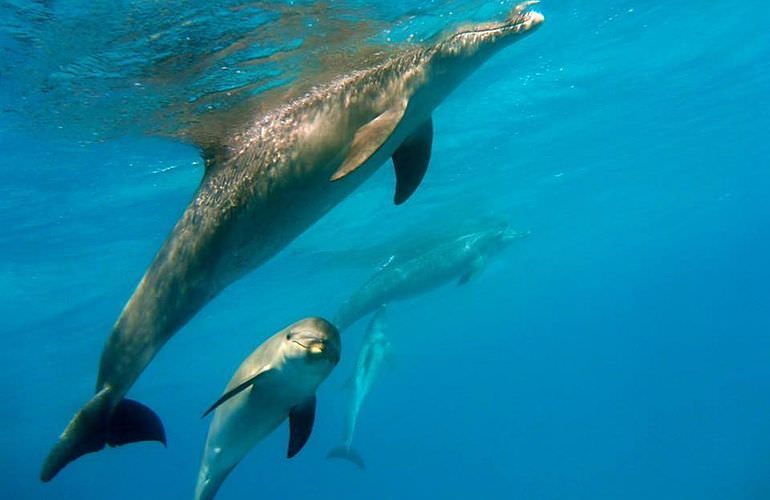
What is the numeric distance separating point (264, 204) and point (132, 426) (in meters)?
2.41

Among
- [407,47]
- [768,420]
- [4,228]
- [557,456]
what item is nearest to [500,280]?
[557,456]

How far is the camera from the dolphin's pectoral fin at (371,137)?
14.1 ft

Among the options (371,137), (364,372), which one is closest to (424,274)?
(364,372)

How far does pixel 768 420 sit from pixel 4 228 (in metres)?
48.4

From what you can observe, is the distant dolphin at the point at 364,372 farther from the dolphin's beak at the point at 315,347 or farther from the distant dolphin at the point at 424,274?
the dolphin's beak at the point at 315,347

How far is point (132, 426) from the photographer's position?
5.38m

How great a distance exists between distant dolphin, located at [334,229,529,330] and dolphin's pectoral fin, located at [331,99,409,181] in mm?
18530

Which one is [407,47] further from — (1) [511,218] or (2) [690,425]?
(2) [690,425]

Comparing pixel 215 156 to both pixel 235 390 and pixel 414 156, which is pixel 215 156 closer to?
pixel 414 156

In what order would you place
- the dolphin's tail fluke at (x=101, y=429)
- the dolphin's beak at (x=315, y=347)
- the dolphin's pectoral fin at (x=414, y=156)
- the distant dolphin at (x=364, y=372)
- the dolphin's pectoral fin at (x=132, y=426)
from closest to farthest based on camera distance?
the dolphin's beak at (x=315, y=347)
the dolphin's tail fluke at (x=101, y=429)
the dolphin's pectoral fin at (x=132, y=426)
the dolphin's pectoral fin at (x=414, y=156)
the distant dolphin at (x=364, y=372)

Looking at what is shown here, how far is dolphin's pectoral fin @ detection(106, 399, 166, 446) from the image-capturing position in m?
5.32

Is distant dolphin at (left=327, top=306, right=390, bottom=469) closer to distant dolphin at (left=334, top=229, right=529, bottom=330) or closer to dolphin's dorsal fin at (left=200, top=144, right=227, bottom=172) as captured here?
distant dolphin at (left=334, top=229, right=529, bottom=330)

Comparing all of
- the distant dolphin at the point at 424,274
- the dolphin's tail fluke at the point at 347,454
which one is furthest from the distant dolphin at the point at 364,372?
the distant dolphin at the point at 424,274

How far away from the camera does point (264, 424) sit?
17.6ft
